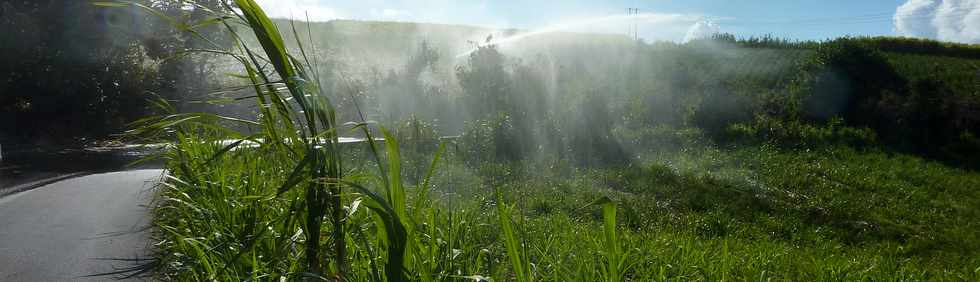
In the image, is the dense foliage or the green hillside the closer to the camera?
the green hillside

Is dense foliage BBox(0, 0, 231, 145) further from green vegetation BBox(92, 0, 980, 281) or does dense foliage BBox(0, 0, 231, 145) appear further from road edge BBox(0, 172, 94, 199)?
road edge BBox(0, 172, 94, 199)

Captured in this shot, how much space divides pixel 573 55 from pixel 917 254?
1469 centimetres

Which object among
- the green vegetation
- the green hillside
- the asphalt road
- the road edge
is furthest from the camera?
the road edge

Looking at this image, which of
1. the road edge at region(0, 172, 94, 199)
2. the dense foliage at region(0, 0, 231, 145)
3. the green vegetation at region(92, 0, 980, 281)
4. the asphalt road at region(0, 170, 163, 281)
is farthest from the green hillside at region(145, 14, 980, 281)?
the dense foliage at region(0, 0, 231, 145)

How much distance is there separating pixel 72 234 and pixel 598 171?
712cm

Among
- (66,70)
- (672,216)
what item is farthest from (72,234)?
(66,70)

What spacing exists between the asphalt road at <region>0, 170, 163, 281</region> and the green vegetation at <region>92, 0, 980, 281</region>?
0.26 m

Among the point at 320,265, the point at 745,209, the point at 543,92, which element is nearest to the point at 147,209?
the point at 320,265

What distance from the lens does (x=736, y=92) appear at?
15.0 meters

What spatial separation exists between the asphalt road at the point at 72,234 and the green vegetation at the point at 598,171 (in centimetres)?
26

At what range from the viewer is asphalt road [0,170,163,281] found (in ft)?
12.5

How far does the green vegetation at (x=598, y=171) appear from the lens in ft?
7.37

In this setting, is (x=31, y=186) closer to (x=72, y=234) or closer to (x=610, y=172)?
(x=72, y=234)

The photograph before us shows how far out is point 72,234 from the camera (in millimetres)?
4723
